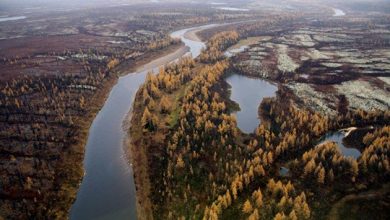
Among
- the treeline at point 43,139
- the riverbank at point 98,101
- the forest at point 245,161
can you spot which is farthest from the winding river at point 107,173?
the forest at point 245,161

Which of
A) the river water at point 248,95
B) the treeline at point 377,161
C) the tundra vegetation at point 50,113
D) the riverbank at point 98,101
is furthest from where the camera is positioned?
the river water at point 248,95

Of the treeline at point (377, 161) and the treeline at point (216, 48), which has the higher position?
the treeline at point (216, 48)

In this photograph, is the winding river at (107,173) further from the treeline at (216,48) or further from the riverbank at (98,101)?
the treeline at (216,48)

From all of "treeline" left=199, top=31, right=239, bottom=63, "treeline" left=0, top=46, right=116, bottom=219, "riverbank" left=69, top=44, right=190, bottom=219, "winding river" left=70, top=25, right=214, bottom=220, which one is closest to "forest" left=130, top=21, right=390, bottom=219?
"winding river" left=70, top=25, right=214, bottom=220

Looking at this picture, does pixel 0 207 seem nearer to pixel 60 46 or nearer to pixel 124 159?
pixel 124 159

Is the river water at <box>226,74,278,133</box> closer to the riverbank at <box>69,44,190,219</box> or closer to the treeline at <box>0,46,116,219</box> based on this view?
the riverbank at <box>69,44,190,219</box>

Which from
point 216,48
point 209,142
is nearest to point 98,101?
point 209,142

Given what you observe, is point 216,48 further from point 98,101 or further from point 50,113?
point 50,113
